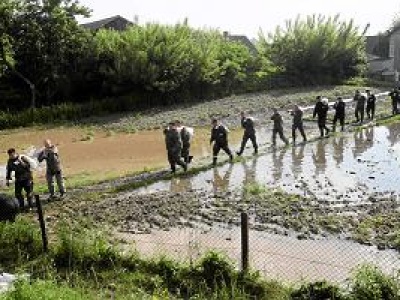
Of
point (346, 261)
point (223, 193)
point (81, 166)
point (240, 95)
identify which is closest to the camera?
point (346, 261)

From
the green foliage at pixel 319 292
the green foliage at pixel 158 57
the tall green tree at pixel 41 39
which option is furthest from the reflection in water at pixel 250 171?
the tall green tree at pixel 41 39

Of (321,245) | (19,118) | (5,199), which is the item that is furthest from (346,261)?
(19,118)

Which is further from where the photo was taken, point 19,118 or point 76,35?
point 76,35

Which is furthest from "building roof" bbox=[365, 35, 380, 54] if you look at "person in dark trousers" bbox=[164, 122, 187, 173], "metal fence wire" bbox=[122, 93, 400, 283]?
"metal fence wire" bbox=[122, 93, 400, 283]

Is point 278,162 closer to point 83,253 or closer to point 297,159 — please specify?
point 297,159

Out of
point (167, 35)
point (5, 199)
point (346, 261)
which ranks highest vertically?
point (167, 35)

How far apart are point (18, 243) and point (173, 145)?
640 centimetres

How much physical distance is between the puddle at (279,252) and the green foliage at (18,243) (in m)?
1.70

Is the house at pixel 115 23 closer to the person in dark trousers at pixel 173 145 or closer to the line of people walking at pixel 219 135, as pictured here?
the line of people walking at pixel 219 135

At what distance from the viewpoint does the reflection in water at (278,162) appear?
15.8m

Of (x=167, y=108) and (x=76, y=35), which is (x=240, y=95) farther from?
(x=76, y=35)

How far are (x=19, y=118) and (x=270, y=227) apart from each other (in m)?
21.1

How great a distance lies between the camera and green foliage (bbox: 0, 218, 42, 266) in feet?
32.7

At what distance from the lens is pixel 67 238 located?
9.75 m
